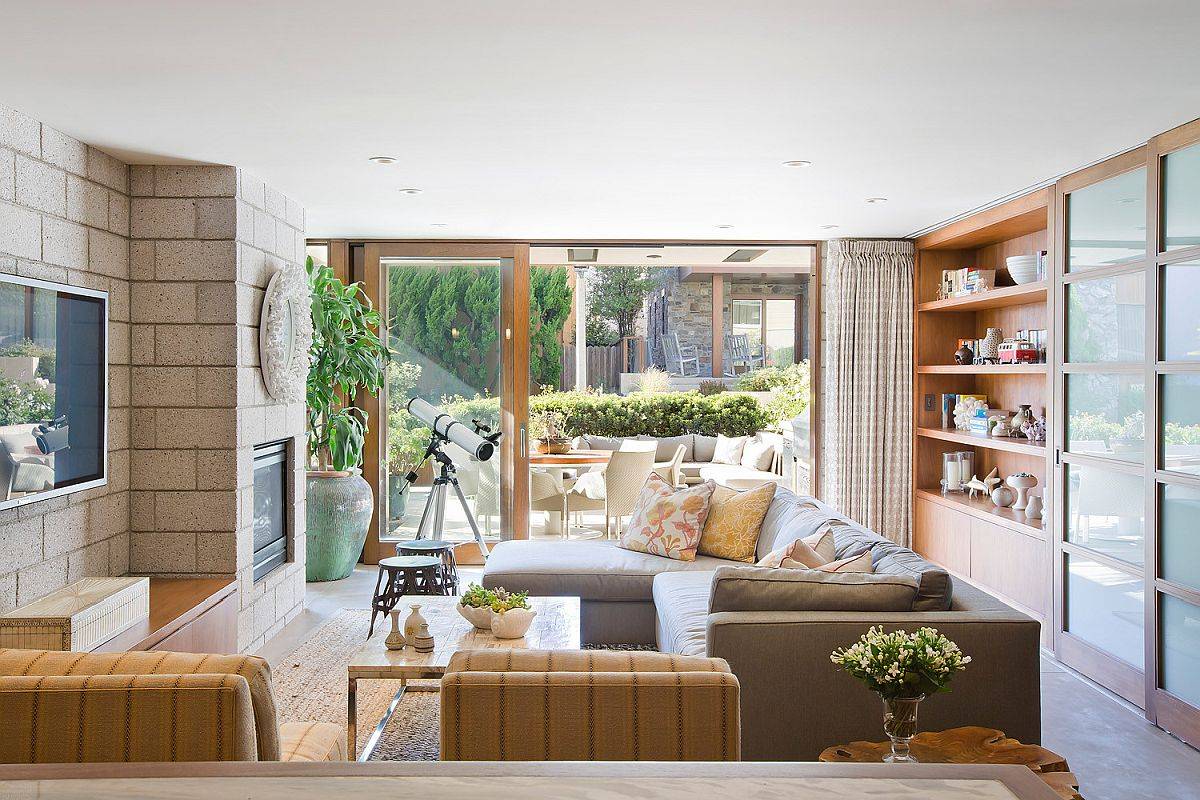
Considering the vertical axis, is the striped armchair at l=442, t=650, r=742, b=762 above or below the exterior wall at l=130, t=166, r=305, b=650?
below

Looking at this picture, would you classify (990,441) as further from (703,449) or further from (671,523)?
(703,449)

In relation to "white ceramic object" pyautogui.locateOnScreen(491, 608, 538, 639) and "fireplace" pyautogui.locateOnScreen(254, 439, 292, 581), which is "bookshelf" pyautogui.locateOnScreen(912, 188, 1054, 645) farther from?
"fireplace" pyautogui.locateOnScreen(254, 439, 292, 581)

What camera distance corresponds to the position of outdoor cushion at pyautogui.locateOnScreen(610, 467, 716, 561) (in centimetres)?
493

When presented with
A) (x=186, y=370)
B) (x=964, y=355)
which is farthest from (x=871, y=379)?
(x=186, y=370)

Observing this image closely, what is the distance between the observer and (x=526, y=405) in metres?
6.82

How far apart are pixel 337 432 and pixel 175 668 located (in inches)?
177

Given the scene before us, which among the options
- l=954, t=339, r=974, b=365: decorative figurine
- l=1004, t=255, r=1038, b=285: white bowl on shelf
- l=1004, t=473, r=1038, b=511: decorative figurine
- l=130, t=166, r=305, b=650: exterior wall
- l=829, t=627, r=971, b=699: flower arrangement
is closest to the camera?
l=829, t=627, r=971, b=699: flower arrangement

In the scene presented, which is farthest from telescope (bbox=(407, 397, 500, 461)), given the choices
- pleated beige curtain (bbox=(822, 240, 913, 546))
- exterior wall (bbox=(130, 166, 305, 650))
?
pleated beige curtain (bbox=(822, 240, 913, 546))

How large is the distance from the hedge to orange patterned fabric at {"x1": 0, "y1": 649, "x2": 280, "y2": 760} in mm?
9067

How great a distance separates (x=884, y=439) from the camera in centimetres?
669

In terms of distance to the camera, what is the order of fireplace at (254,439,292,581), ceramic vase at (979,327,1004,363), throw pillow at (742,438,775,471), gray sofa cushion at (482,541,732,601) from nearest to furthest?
gray sofa cushion at (482,541,732,601) → fireplace at (254,439,292,581) → ceramic vase at (979,327,1004,363) → throw pillow at (742,438,775,471)

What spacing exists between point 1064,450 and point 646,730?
363 cm

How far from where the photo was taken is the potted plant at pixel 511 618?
340cm

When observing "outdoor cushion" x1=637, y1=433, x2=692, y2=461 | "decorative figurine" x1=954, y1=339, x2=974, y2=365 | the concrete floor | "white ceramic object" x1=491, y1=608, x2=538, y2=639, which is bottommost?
the concrete floor
